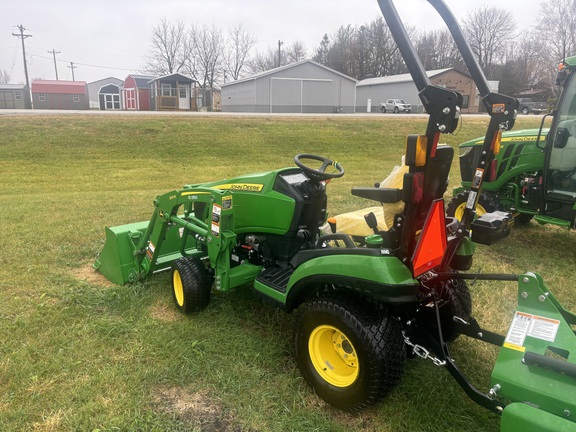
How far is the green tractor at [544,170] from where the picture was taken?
4.97m

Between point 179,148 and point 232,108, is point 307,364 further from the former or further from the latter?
point 232,108

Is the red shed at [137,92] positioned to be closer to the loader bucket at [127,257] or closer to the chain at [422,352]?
the loader bucket at [127,257]

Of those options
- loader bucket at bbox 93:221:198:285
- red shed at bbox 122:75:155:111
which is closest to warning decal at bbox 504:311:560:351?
loader bucket at bbox 93:221:198:285

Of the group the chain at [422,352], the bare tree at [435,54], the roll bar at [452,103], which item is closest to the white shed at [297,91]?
the bare tree at [435,54]

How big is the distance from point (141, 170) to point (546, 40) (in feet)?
125

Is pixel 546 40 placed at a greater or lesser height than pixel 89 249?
greater

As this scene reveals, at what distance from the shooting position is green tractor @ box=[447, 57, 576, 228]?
4969mm

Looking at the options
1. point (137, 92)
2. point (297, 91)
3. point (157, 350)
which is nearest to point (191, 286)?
point (157, 350)

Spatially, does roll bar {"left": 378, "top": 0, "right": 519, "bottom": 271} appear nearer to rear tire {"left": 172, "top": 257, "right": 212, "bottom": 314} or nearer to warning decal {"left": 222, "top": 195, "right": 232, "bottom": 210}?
warning decal {"left": 222, "top": 195, "right": 232, "bottom": 210}

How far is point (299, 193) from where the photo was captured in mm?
3170

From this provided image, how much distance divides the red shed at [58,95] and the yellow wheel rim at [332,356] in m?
45.8

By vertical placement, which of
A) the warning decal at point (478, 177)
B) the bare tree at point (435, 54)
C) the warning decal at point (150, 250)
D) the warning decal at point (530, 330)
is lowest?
the warning decal at point (150, 250)

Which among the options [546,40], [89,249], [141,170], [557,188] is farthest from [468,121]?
[546,40]

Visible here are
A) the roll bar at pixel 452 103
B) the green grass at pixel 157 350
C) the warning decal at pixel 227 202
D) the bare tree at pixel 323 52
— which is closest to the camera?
the roll bar at pixel 452 103
